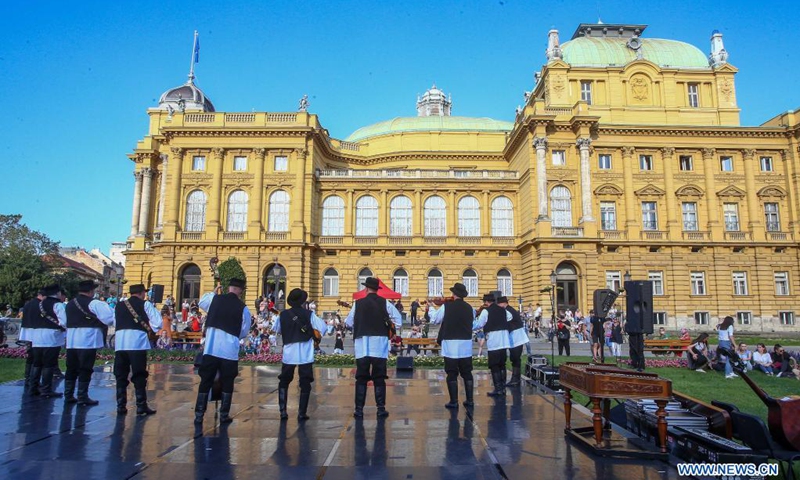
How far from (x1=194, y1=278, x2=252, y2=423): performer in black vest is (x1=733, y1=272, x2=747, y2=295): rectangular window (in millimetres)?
42193

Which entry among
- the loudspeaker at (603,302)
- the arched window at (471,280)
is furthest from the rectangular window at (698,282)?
the loudspeaker at (603,302)

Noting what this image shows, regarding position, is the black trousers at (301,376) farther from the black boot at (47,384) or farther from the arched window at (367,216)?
the arched window at (367,216)

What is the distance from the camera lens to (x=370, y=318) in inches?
333

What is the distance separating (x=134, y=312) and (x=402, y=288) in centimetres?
3255

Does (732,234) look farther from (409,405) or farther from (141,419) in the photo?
(141,419)

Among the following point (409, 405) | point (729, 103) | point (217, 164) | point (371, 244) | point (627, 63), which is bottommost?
point (409, 405)

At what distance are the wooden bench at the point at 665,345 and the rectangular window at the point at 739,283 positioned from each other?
77.4ft

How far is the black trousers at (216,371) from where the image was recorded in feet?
24.3

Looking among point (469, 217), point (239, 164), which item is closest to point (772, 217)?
point (469, 217)

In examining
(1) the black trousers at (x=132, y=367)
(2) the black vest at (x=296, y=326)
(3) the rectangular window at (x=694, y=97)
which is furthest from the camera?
(3) the rectangular window at (x=694, y=97)

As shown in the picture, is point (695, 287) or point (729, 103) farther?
point (729, 103)

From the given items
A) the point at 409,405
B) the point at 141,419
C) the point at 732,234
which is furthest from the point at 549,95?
the point at 141,419

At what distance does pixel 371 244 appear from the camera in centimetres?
4066

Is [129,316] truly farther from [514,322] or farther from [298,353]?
[514,322]
